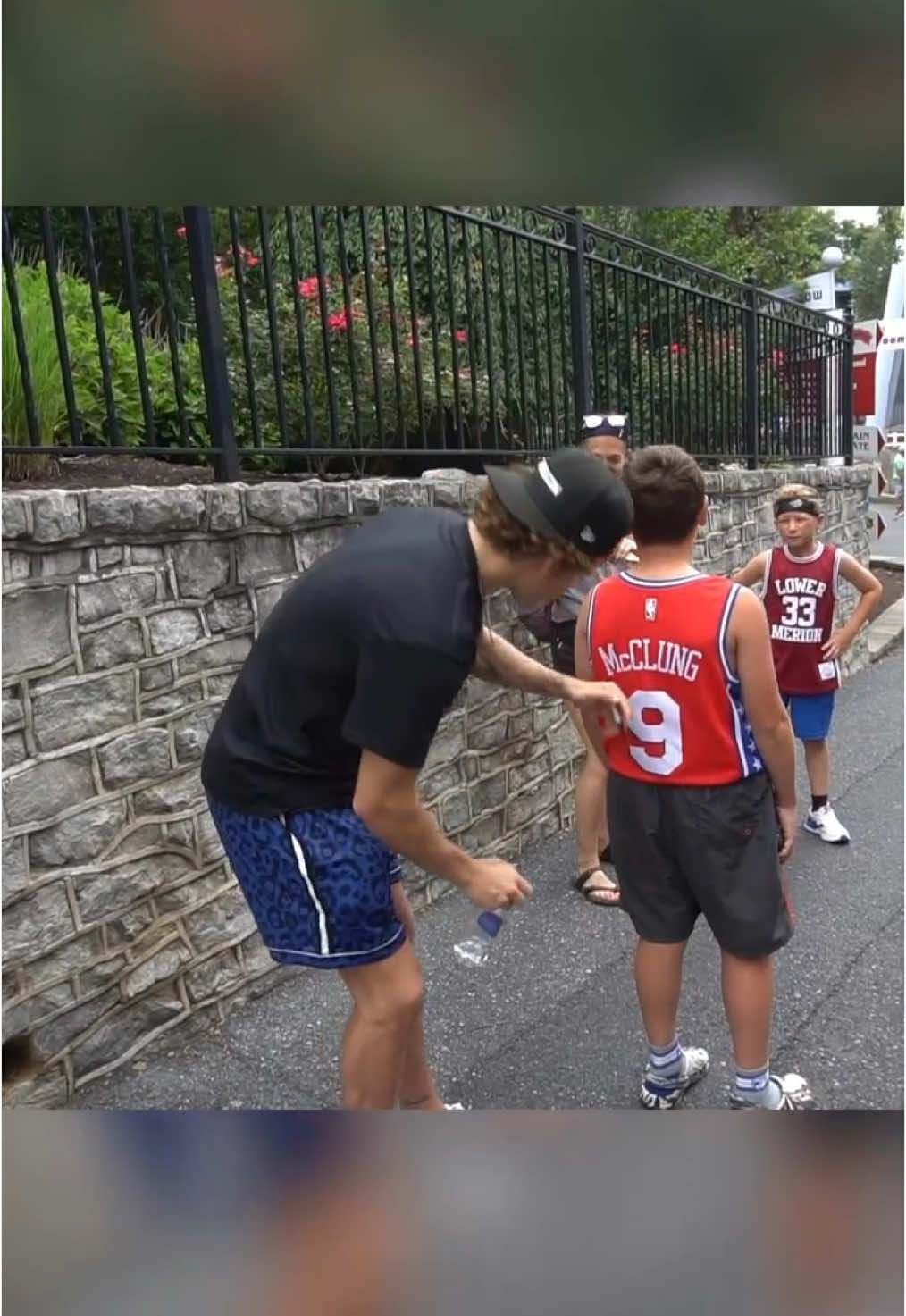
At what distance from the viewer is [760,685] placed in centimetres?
211

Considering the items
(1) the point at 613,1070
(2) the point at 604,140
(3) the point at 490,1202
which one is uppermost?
(2) the point at 604,140

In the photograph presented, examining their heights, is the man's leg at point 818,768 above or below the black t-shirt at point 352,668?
below

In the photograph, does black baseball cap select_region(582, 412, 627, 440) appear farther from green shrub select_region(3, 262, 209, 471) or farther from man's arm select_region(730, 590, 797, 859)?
man's arm select_region(730, 590, 797, 859)

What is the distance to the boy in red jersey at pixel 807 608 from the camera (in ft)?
13.1

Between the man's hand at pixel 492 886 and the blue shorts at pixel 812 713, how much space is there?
2689 mm

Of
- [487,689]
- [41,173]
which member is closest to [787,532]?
[487,689]

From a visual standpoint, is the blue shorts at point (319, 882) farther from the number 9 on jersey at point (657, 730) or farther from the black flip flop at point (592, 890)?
the black flip flop at point (592, 890)

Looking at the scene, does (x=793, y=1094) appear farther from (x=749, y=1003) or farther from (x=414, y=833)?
(x=414, y=833)

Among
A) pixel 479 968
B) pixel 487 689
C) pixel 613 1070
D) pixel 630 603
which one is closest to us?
pixel 630 603

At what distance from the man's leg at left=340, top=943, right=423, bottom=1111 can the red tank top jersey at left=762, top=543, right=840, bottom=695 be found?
2585mm

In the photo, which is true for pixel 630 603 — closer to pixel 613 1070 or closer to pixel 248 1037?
pixel 613 1070

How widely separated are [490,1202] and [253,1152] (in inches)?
7.8

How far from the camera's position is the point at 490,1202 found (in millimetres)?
836

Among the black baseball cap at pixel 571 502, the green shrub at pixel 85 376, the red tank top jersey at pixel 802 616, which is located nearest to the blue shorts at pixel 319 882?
the black baseball cap at pixel 571 502
